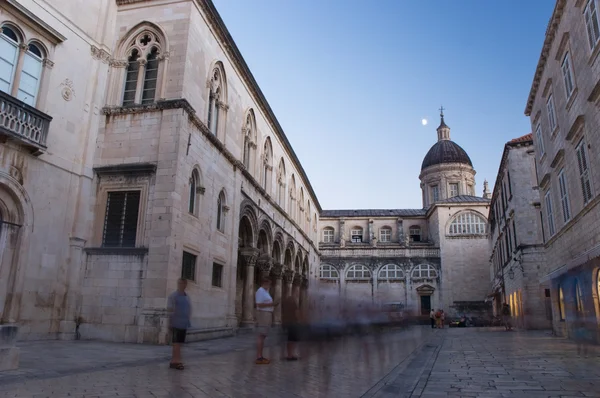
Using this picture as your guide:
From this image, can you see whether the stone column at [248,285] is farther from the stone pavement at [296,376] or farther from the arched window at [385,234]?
the arched window at [385,234]

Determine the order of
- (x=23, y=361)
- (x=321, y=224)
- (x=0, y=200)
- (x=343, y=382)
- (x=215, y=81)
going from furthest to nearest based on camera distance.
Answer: (x=321, y=224) → (x=215, y=81) → (x=0, y=200) → (x=23, y=361) → (x=343, y=382)

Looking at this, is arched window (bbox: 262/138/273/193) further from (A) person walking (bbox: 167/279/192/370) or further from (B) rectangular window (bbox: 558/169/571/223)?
(A) person walking (bbox: 167/279/192/370)

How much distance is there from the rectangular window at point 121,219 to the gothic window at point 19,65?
3.84m

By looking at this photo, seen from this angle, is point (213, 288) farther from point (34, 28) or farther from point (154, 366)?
point (34, 28)

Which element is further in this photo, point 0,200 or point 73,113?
point 73,113

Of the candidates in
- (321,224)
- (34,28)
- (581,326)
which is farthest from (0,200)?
(321,224)

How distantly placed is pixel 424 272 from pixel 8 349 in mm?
47328

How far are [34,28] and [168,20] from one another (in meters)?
4.64

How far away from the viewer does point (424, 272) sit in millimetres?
50250

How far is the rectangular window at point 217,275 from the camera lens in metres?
18.5

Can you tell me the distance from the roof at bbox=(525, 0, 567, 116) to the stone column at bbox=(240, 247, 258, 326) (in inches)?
588

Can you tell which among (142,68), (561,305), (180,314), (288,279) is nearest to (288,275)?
(288,279)

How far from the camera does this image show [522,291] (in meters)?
26.1

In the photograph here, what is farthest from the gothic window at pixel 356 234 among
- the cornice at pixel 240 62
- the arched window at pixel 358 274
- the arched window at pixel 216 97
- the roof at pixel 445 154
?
the arched window at pixel 216 97
